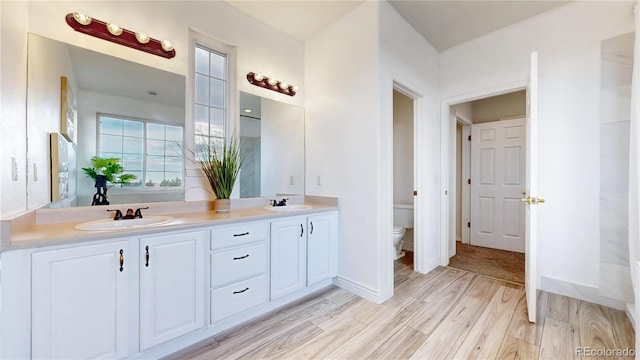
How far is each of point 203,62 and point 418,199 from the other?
8.29 feet

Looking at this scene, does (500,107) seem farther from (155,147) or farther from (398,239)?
(155,147)

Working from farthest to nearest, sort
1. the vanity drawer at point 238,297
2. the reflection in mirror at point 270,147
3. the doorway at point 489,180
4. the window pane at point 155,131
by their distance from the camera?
the doorway at point 489,180 < the reflection in mirror at point 270,147 < the window pane at point 155,131 < the vanity drawer at point 238,297

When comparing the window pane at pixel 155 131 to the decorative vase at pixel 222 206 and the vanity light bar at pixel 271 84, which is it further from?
the vanity light bar at pixel 271 84

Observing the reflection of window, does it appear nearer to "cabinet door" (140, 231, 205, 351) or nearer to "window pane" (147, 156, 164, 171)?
"window pane" (147, 156, 164, 171)

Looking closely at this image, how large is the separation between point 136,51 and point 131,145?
2.25ft

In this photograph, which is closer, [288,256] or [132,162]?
[132,162]

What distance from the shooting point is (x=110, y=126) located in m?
1.72

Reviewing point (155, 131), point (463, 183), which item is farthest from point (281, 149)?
point (463, 183)

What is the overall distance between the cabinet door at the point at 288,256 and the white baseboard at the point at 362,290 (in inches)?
17.4

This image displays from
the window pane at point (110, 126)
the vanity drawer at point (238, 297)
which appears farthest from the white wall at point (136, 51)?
the vanity drawer at point (238, 297)

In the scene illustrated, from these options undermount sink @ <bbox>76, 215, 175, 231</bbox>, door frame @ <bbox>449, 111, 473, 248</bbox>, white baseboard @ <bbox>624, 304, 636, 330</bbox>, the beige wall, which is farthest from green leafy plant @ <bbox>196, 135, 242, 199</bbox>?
the beige wall

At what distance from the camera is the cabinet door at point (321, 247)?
2.24 meters

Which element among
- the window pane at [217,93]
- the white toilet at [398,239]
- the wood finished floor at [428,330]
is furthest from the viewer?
the white toilet at [398,239]

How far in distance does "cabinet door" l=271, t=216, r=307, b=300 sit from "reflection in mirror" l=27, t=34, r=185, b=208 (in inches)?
33.7
